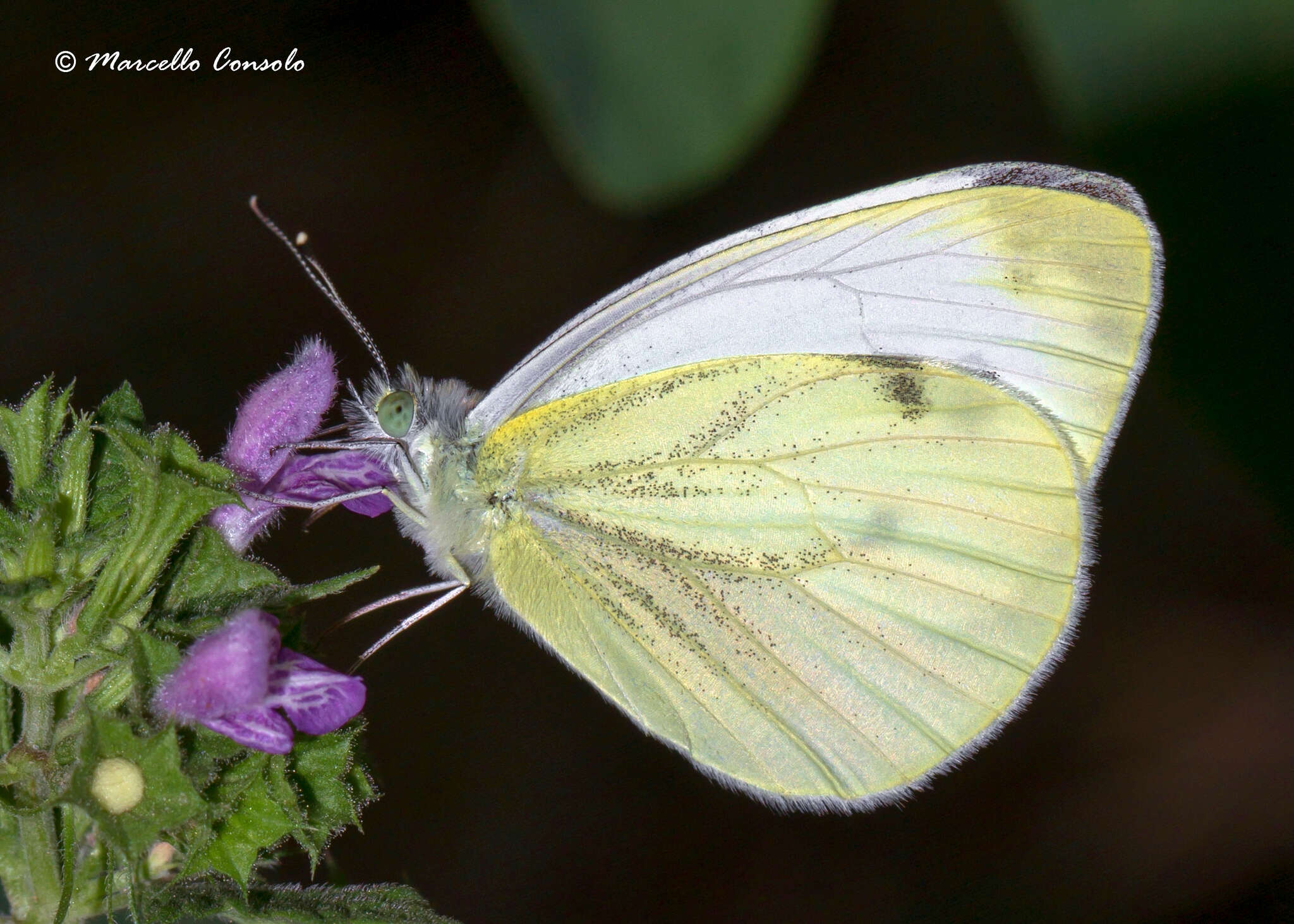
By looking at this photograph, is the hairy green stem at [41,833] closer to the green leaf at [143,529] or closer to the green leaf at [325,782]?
the green leaf at [143,529]

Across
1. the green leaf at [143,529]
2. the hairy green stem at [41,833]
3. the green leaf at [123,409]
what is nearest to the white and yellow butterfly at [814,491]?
the green leaf at [123,409]

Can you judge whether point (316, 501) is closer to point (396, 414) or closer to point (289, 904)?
point (396, 414)

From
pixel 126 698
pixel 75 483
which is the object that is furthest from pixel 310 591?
pixel 75 483

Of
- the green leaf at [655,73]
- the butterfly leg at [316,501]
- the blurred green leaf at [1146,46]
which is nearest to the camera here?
Result: the butterfly leg at [316,501]

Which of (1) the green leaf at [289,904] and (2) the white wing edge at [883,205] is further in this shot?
(2) the white wing edge at [883,205]

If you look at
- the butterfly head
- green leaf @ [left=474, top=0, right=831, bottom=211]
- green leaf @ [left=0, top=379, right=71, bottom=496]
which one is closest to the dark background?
green leaf @ [left=474, top=0, right=831, bottom=211]

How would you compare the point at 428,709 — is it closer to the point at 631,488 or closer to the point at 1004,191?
the point at 631,488

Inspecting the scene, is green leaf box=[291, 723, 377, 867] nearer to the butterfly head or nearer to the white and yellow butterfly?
the white and yellow butterfly
